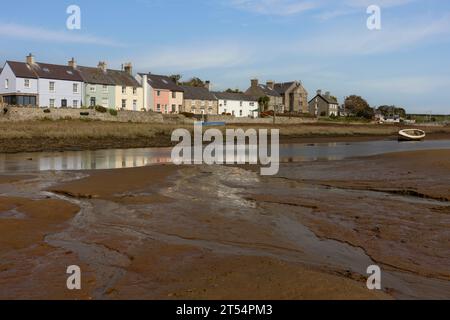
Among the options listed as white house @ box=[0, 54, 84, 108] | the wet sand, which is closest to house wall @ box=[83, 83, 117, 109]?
white house @ box=[0, 54, 84, 108]

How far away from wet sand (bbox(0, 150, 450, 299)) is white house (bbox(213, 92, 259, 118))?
71.3m

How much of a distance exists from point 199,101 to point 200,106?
2.93 feet

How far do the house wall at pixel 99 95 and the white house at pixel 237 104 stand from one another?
25.6 m

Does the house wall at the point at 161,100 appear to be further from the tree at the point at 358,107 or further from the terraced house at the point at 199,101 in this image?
the tree at the point at 358,107

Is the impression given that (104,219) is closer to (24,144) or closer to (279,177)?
(279,177)

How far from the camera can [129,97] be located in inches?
2820

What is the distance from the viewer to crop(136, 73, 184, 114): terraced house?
74.1 metres

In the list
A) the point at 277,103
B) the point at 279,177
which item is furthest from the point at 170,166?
the point at 277,103

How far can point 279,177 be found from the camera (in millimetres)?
22125

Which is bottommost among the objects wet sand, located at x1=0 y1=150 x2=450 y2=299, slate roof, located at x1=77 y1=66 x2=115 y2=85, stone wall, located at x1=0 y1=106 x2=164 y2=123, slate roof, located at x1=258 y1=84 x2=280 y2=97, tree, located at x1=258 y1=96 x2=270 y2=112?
wet sand, located at x1=0 y1=150 x2=450 y2=299

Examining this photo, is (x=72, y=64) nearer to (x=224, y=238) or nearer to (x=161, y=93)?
(x=161, y=93)

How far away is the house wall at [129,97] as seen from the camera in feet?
228

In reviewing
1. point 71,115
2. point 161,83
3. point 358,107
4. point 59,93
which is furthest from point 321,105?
point 71,115

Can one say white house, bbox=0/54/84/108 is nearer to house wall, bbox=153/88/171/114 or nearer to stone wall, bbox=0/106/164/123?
stone wall, bbox=0/106/164/123
